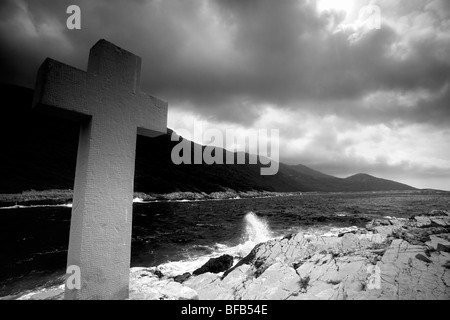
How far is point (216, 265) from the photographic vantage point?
1107cm

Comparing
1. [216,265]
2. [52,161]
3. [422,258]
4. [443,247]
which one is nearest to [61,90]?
[422,258]

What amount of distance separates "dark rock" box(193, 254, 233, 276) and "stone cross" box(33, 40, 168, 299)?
8.76 m

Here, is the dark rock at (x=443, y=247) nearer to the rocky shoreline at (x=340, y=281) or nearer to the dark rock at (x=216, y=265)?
the rocky shoreline at (x=340, y=281)

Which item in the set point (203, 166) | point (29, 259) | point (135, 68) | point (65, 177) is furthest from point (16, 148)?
point (135, 68)

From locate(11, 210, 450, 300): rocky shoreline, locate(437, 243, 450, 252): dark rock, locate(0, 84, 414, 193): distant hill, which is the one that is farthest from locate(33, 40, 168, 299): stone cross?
locate(0, 84, 414, 193): distant hill

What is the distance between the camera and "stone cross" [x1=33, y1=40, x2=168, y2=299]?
2275 millimetres

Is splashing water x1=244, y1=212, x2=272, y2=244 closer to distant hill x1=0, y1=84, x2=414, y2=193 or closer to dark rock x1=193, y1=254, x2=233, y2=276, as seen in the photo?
dark rock x1=193, y1=254, x2=233, y2=276

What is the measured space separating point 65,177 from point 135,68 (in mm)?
97971

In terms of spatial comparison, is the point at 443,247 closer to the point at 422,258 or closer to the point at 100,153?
the point at 422,258

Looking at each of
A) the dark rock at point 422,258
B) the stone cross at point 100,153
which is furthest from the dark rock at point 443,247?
the stone cross at point 100,153

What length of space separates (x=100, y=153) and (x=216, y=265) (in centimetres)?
1016
